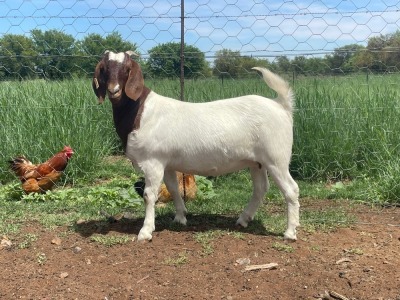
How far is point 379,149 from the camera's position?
641 centimetres

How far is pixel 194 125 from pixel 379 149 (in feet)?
10.4

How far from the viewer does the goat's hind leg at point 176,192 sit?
468 cm

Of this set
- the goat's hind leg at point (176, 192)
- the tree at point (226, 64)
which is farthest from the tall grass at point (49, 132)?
the goat's hind leg at point (176, 192)

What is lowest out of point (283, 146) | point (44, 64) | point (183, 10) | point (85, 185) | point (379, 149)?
point (85, 185)

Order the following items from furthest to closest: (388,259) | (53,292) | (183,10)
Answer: (183,10), (388,259), (53,292)

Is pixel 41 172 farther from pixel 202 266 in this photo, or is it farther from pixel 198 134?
pixel 202 266

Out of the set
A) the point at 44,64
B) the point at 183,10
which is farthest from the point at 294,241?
the point at 44,64

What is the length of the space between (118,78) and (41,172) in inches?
99.3

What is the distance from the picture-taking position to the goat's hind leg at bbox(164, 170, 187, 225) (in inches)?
184

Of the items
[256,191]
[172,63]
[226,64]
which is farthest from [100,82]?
[172,63]

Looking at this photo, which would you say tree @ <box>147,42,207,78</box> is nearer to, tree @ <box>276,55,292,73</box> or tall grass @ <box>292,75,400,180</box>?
tree @ <box>276,55,292,73</box>

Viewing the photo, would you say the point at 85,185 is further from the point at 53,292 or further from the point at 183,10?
the point at 53,292

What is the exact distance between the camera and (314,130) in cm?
680

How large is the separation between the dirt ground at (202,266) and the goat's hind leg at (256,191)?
0.50 feet
